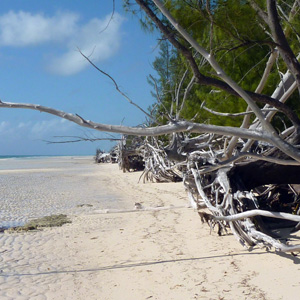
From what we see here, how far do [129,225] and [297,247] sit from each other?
13.4ft

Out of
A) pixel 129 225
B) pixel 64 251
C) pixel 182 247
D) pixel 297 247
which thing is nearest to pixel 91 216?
pixel 129 225

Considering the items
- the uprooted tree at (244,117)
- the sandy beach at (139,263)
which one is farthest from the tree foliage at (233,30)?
the sandy beach at (139,263)

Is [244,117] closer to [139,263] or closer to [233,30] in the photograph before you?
[233,30]

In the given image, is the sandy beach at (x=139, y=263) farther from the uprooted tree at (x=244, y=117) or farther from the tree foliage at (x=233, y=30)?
the tree foliage at (x=233, y=30)

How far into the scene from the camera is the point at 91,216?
9.29m

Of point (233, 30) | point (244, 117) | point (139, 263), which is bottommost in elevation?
point (139, 263)

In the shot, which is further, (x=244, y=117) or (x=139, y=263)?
(x=244, y=117)

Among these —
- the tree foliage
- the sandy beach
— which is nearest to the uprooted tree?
the tree foliage

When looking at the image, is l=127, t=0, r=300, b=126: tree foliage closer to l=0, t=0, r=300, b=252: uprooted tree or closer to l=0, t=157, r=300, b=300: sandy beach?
l=0, t=0, r=300, b=252: uprooted tree

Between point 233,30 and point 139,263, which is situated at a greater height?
point 233,30

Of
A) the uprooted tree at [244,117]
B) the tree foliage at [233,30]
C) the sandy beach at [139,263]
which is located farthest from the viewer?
the tree foliage at [233,30]

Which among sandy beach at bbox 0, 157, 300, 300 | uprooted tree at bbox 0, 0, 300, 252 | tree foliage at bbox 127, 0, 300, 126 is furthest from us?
tree foliage at bbox 127, 0, 300, 126

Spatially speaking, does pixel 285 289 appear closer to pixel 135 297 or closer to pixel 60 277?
pixel 135 297

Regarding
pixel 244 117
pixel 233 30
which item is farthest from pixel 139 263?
pixel 233 30
